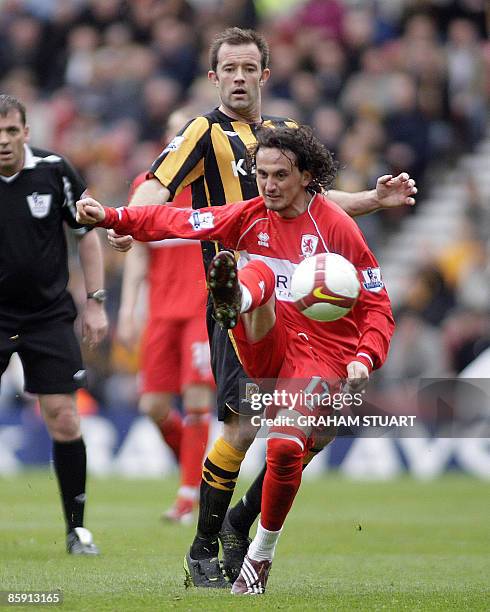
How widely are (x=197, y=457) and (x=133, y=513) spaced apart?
808 millimetres

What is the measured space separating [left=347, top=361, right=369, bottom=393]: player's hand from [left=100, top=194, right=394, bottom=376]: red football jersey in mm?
277

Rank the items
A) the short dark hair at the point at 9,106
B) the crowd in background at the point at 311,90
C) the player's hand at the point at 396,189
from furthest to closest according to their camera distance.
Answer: the crowd in background at the point at 311,90, the short dark hair at the point at 9,106, the player's hand at the point at 396,189

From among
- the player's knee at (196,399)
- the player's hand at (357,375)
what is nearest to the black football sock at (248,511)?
the player's hand at (357,375)

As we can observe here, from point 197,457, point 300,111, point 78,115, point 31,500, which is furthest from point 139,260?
point 78,115

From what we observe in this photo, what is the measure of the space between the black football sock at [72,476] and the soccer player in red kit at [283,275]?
1924 millimetres

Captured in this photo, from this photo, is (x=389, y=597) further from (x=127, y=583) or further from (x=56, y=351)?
(x=56, y=351)

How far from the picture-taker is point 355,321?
Result: 20.4 feet

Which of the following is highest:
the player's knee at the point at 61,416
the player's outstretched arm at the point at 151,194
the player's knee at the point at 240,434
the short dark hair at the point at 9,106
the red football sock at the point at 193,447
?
the short dark hair at the point at 9,106

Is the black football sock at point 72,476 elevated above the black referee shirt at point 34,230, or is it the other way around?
the black referee shirt at point 34,230

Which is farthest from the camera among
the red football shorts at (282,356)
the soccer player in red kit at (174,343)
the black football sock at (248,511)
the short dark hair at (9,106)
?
the soccer player in red kit at (174,343)

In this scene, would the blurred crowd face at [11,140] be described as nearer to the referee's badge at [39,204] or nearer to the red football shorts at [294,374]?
the referee's badge at [39,204]

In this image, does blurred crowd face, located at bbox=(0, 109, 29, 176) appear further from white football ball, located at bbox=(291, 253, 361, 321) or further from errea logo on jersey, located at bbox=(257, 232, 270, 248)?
white football ball, located at bbox=(291, 253, 361, 321)

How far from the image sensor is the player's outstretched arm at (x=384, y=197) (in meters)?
6.31

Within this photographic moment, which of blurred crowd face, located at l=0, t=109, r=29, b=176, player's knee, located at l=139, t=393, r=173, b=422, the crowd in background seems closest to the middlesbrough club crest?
blurred crowd face, located at l=0, t=109, r=29, b=176
